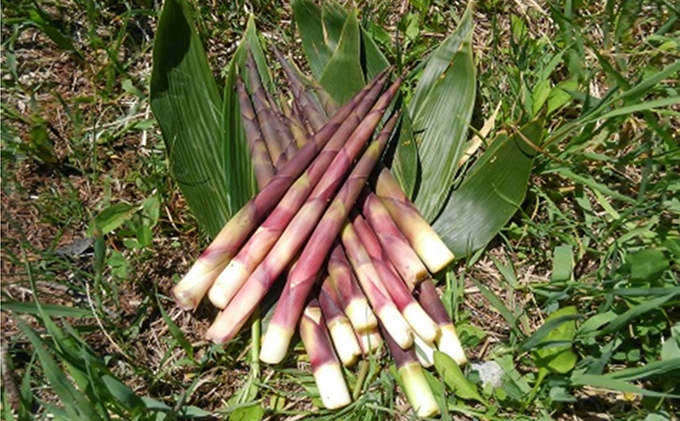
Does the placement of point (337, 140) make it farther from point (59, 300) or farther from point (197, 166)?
point (59, 300)

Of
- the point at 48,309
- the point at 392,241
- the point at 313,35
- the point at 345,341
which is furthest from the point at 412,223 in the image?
the point at 48,309

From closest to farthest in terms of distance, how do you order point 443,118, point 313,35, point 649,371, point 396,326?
point 649,371, point 396,326, point 443,118, point 313,35

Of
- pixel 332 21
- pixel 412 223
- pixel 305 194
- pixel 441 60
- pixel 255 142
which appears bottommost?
pixel 412 223

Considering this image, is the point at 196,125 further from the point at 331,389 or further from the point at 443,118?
the point at 331,389

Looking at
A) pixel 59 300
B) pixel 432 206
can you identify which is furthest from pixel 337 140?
pixel 59 300

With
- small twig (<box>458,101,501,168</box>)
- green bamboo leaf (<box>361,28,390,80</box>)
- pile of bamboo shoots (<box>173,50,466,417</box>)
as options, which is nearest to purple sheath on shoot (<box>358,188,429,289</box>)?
pile of bamboo shoots (<box>173,50,466,417</box>)

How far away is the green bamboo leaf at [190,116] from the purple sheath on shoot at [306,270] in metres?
0.32

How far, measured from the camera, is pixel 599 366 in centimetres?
215

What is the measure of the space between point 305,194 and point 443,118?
0.57m

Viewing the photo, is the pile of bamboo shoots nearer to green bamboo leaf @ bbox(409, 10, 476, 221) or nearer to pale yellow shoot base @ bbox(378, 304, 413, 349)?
pale yellow shoot base @ bbox(378, 304, 413, 349)

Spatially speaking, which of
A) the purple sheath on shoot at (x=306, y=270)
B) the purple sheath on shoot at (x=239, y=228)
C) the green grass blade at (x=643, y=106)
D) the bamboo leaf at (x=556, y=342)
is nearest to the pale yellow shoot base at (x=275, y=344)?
the purple sheath on shoot at (x=306, y=270)

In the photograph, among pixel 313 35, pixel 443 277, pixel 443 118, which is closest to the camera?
pixel 443 277

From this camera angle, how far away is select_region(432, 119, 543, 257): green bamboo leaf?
95.0 inches

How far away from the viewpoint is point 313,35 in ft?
8.79
